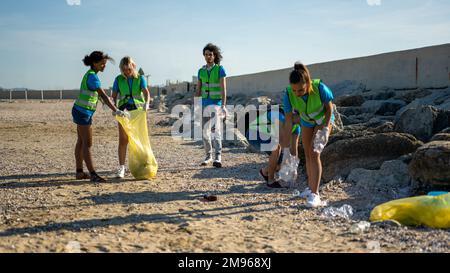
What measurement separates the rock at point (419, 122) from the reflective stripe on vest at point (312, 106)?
2811 millimetres

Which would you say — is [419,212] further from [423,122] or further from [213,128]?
[213,128]

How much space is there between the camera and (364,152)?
5.98 metres

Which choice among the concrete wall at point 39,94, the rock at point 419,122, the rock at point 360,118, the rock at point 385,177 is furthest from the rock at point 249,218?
the concrete wall at point 39,94

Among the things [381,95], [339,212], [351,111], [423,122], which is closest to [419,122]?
[423,122]

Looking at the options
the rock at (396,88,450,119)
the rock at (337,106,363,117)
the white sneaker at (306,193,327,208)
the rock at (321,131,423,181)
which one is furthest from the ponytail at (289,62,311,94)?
the rock at (337,106,363,117)

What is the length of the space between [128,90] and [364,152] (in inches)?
122

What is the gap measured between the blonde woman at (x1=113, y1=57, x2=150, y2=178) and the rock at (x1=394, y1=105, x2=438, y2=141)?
12.3ft

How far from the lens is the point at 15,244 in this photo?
3.43 m

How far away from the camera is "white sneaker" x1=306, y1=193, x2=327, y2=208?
4617 millimetres

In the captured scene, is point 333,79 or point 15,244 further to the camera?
point 333,79

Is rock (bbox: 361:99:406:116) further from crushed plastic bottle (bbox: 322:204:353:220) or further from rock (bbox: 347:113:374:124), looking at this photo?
crushed plastic bottle (bbox: 322:204:353:220)

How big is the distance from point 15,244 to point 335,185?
3.51 meters

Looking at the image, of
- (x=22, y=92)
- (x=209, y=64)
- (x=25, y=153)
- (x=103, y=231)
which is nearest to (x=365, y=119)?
(x=209, y=64)
